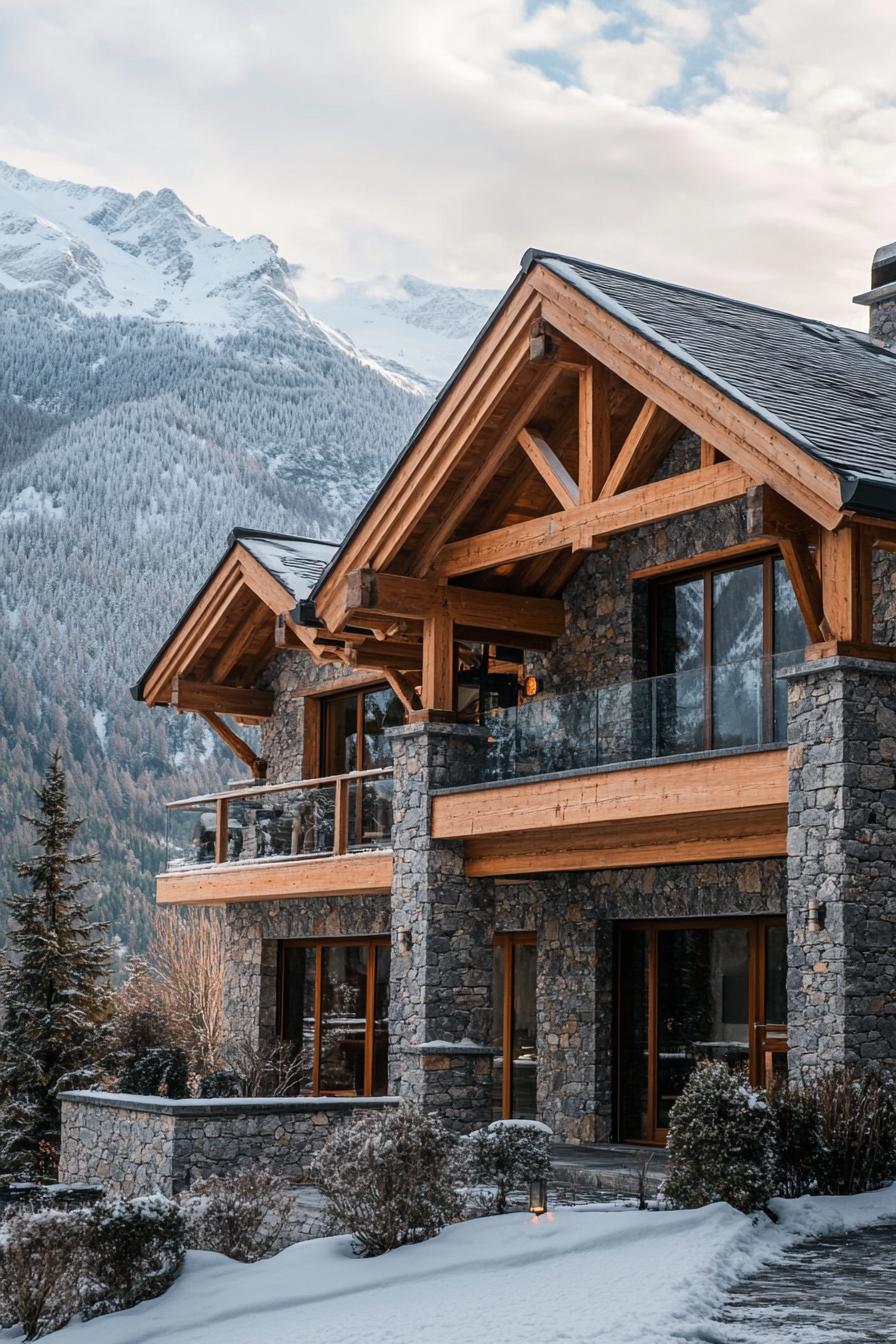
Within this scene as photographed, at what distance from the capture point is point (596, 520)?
1634 centimetres

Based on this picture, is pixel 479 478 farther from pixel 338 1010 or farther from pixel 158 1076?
pixel 338 1010

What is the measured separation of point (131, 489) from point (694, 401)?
98.2 meters

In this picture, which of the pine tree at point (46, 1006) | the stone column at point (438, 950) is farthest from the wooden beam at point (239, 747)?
the stone column at point (438, 950)

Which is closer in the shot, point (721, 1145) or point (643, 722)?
point (721, 1145)

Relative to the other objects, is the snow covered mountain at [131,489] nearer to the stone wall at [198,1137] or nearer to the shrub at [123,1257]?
the stone wall at [198,1137]

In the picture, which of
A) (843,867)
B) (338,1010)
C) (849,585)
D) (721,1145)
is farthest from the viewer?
(338,1010)

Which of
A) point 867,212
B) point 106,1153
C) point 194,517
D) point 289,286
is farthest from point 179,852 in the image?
point 289,286

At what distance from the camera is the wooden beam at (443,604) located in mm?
18109

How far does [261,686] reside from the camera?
24.9 meters

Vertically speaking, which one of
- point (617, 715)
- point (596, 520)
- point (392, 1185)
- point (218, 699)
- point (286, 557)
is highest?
point (286, 557)

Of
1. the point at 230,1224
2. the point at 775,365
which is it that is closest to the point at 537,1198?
the point at 230,1224

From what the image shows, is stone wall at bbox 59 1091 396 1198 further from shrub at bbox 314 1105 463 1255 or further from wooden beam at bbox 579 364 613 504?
wooden beam at bbox 579 364 613 504

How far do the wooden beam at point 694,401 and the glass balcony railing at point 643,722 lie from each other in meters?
1.46

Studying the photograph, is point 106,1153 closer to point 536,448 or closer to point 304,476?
point 536,448
